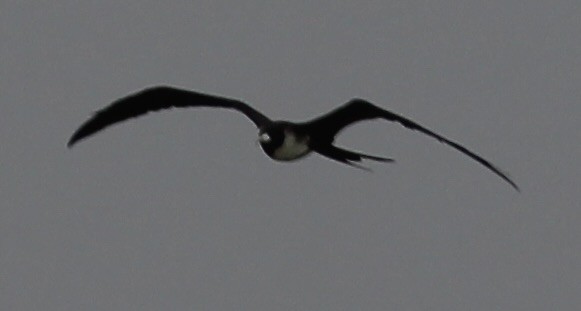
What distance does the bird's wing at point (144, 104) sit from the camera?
10.2 m

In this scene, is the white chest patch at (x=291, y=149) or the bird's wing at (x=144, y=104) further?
the bird's wing at (x=144, y=104)

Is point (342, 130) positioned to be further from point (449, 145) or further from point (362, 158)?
point (449, 145)

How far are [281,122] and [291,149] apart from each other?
0.62 ft

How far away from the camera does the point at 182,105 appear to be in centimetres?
1038

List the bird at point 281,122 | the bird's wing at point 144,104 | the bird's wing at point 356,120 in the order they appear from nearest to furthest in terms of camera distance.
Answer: the bird's wing at point 356,120 → the bird at point 281,122 → the bird's wing at point 144,104

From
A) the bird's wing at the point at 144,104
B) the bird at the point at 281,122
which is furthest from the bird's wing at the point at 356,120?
the bird's wing at the point at 144,104

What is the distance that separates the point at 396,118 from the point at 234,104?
1.47 meters

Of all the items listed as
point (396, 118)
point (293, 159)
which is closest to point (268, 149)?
point (293, 159)

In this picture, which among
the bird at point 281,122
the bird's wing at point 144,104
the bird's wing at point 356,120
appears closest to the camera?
the bird's wing at point 356,120

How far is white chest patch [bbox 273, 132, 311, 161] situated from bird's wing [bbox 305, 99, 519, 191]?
0.35ft

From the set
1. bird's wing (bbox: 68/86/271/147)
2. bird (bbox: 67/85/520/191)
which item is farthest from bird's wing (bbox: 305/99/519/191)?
bird's wing (bbox: 68/86/271/147)

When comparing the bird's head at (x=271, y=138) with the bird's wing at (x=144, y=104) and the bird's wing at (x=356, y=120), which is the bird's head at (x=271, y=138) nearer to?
the bird's wing at (x=356, y=120)

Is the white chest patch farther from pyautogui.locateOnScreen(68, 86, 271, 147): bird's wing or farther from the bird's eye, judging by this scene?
pyautogui.locateOnScreen(68, 86, 271, 147): bird's wing

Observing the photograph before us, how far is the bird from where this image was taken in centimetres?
934
